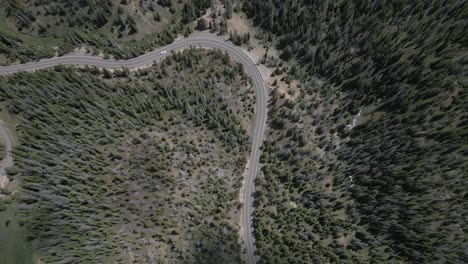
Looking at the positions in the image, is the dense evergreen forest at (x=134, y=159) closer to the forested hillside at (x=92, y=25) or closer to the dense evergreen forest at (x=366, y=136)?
the forested hillside at (x=92, y=25)

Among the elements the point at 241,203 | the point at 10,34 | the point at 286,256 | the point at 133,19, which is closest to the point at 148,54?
the point at 133,19

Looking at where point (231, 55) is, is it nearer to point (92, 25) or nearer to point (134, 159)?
point (134, 159)

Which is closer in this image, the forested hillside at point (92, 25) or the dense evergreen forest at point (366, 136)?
the dense evergreen forest at point (366, 136)

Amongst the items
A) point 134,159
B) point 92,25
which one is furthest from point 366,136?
point 92,25

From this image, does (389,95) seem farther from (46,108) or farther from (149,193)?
(46,108)

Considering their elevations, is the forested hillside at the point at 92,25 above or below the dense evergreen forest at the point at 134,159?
above

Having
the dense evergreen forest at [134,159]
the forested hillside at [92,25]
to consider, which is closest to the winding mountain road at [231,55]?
the forested hillside at [92,25]
